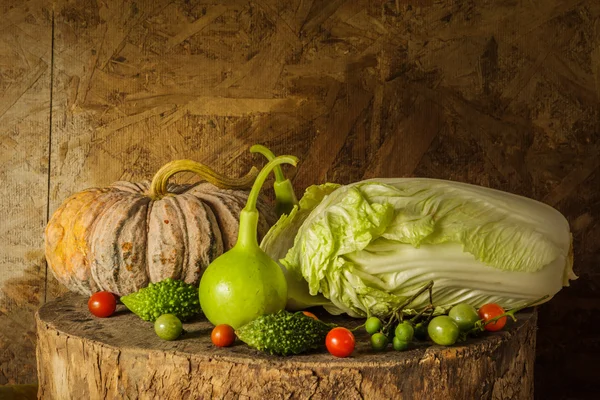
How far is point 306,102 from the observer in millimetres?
3373

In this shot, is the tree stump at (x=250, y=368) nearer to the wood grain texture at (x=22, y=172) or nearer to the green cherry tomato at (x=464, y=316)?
the green cherry tomato at (x=464, y=316)

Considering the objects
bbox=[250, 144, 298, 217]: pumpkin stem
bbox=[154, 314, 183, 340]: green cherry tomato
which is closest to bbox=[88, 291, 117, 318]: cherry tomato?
bbox=[154, 314, 183, 340]: green cherry tomato

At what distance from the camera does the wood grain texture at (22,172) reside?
3182mm

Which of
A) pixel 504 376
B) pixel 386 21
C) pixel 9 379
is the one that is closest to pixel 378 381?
pixel 504 376

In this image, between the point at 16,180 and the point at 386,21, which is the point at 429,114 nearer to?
the point at 386,21

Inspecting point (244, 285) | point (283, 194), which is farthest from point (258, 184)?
point (283, 194)

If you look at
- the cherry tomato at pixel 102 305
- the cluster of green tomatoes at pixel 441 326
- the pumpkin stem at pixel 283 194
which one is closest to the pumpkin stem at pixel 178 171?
the pumpkin stem at pixel 283 194

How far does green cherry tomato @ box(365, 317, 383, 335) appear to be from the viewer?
2078mm

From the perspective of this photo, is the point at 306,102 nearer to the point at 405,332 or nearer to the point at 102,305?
the point at 102,305

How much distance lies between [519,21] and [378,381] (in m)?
2.14

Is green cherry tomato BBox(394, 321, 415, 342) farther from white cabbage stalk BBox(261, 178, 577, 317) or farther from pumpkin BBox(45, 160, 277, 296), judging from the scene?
pumpkin BBox(45, 160, 277, 296)

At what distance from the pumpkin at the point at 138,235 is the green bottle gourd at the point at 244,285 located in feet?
1.07

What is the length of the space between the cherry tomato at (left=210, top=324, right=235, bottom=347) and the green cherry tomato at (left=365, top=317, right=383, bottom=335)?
1.28ft

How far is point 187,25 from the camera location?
327 centimetres
